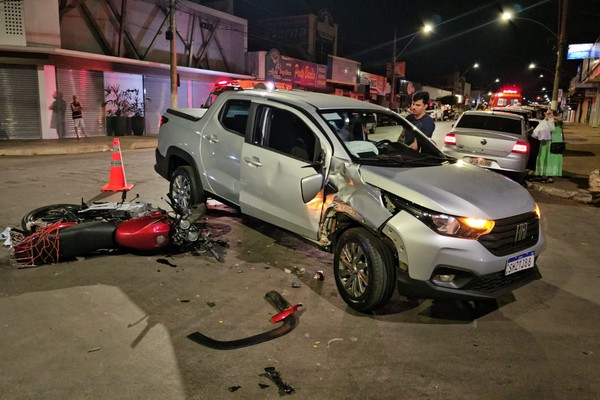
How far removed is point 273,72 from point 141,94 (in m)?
10.2

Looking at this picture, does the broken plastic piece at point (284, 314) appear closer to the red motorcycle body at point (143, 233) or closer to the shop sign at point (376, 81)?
the red motorcycle body at point (143, 233)

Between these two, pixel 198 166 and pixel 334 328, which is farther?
pixel 198 166

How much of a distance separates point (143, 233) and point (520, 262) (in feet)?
12.5

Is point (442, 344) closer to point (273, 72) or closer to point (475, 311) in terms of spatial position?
point (475, 311)

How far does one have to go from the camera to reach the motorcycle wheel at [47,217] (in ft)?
18.8

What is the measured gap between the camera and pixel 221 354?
3617 mm

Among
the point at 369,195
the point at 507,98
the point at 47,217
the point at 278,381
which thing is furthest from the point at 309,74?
the point at 278,381

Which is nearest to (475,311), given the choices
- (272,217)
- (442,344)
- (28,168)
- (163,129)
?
(442,344)

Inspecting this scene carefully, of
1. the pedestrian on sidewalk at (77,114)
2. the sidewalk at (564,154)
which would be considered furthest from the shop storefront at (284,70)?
the sidewalk at (564,154)

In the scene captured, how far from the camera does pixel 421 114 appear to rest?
22.6 feet

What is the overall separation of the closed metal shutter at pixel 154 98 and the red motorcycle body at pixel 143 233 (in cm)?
1940

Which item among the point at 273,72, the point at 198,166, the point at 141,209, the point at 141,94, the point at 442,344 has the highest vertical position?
the point at 273,72

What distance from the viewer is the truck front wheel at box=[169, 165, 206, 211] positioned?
6.57 m

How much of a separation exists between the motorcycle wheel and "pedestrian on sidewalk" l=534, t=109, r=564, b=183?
392 inches
